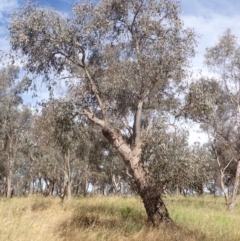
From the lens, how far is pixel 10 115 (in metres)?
32.9

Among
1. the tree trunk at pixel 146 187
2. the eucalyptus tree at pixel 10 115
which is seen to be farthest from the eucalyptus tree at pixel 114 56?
the eucalyptus tree at pixel 10 115

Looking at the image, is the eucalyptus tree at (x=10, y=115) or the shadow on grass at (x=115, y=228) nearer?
the shadow on grass at (x=115, y=228)

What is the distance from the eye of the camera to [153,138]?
1134cm

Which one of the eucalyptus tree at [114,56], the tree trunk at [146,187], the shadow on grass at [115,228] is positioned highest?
the eucalyptus tree at [114,56]

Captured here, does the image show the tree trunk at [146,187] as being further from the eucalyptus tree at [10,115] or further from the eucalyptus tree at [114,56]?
the eucalyptus tree at [10,115]

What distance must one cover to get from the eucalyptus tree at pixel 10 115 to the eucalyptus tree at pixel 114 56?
17.2 meters

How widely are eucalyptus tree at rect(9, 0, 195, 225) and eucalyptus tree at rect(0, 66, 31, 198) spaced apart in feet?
56.4

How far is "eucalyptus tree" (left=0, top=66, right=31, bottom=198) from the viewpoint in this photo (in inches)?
1231

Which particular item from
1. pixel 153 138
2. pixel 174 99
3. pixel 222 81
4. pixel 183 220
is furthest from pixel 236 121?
pixel 153 138

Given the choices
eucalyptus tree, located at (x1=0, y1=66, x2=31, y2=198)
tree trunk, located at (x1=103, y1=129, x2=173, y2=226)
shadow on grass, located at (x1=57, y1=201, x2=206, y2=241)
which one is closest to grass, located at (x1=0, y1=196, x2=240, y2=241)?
shadow on grass, located at (x1=57, y1=201, x2=206, y2=241)

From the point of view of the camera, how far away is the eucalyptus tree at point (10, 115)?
3127 cm

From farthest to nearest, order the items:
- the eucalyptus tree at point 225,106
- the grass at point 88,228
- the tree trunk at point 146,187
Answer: the eucalyptus tree at point 225,106, the tree trunk at point 146,187, the grass at point 88,228

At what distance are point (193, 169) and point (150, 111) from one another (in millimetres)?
4849

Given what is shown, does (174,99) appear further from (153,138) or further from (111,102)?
(153,138)
